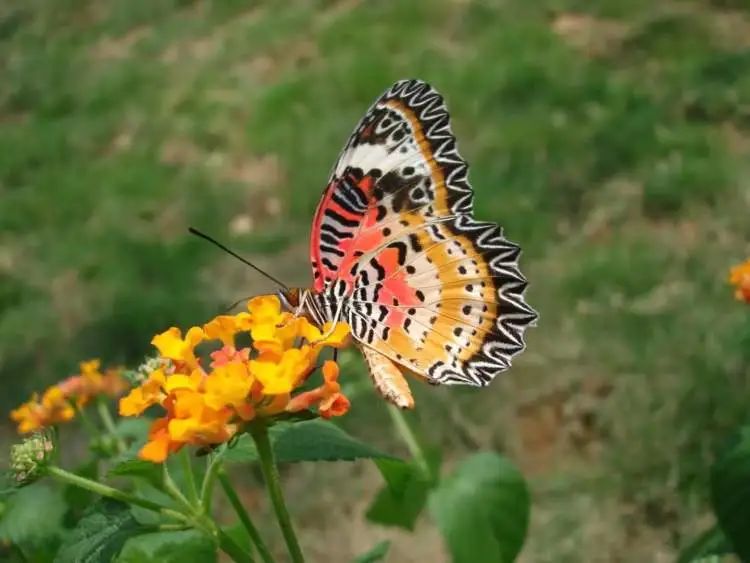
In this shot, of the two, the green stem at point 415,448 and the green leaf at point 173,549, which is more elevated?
the green leaf at point 173,549

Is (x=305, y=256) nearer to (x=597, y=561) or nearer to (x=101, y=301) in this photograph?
(x=101, y=301)

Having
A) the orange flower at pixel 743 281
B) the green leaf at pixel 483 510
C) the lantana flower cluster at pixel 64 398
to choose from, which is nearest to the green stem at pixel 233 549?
the green leaf at pixel 483 510

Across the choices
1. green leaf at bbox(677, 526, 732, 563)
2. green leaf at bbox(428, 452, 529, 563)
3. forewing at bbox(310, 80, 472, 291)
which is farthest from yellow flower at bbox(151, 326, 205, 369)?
green leaf at bbox(677, 526, 732, 563)

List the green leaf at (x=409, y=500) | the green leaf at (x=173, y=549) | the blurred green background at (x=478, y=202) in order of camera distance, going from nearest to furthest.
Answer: the green leaf at (x=173, y=549), the green leaf at (x=409, y=500), the blurred green background at (x=478, y=202)

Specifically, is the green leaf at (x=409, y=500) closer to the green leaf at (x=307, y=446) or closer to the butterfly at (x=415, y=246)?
the butterfly at (x=415, y=246)

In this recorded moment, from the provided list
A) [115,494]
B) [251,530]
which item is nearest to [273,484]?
[251,530]

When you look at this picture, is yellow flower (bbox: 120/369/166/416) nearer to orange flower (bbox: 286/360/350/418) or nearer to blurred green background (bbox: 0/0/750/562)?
orange flower (bbox: 286/360/350/418)
